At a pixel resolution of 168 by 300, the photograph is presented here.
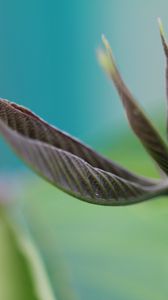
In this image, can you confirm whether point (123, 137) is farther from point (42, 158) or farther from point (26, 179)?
point (42, 158)

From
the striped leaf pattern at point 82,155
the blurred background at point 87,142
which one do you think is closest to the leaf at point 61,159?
the striped leaf pattern at point 82,155

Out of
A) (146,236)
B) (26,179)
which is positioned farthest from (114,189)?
(26,179)

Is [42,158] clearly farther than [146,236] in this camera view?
No

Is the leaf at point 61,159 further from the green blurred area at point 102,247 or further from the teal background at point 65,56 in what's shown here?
the teal background at point 65,56

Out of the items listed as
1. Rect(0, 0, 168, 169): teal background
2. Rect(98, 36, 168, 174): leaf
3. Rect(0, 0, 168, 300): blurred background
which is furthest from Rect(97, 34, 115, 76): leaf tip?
Rect(0, 0, 168, 169): teal background

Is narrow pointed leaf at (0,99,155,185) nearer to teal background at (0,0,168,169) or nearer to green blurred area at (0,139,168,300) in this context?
green blurred area at (0,139,168,300)

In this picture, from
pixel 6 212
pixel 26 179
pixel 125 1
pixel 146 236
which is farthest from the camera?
pixel 125 1
